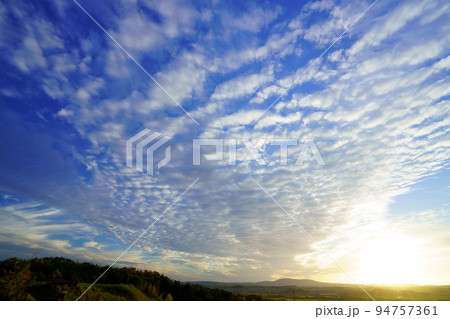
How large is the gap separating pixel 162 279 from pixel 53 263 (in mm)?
8150

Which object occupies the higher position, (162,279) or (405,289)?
(162,279)
